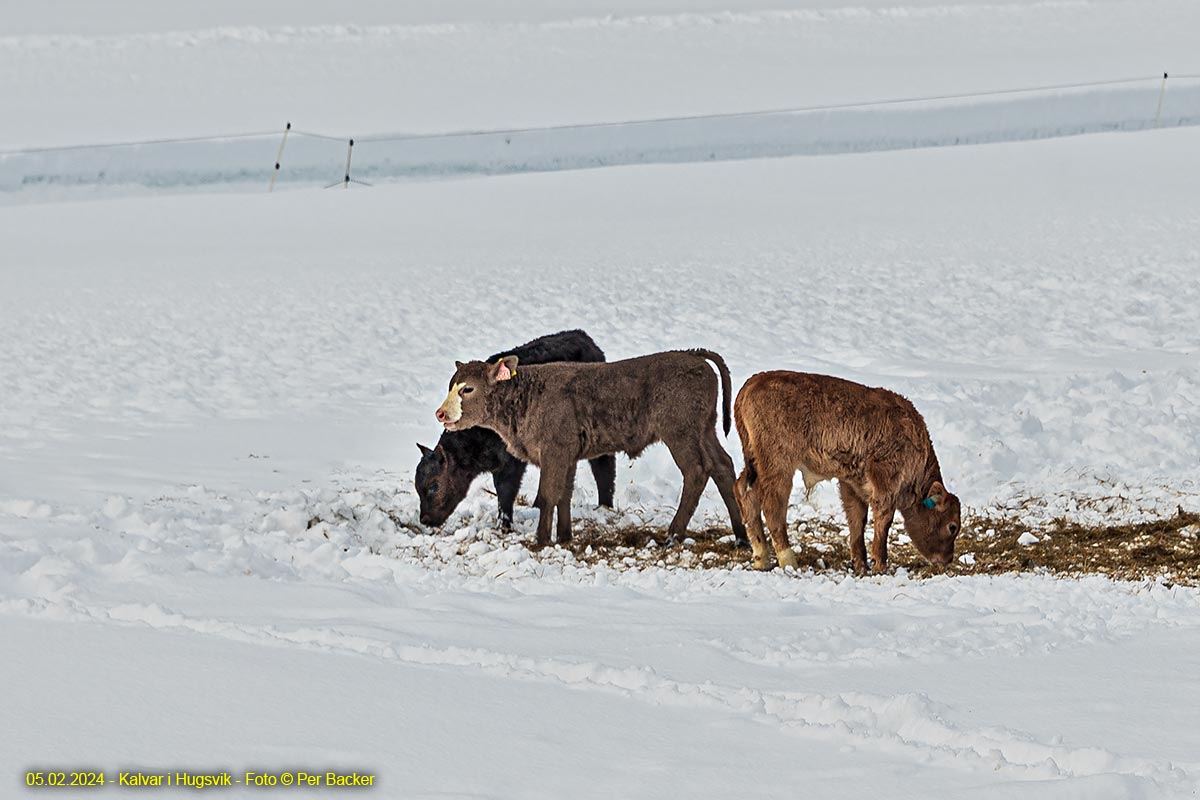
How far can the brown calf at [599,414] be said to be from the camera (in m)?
9.65

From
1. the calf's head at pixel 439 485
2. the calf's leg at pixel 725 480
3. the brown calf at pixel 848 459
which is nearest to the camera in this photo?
the brown calf at pixel 848 459

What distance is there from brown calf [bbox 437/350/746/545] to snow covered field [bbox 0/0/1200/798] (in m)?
0.73

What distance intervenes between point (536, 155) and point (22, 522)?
23.9 metres

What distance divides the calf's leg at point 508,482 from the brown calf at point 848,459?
2.18 m

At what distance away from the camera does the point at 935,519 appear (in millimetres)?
8773

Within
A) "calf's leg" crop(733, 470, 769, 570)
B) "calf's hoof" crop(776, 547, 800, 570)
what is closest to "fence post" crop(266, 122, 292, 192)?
"calf's leg" crop(733, 470, 769, 570)

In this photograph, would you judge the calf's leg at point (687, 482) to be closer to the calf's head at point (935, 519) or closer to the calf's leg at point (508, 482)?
the calf's leg at point (508, 482)

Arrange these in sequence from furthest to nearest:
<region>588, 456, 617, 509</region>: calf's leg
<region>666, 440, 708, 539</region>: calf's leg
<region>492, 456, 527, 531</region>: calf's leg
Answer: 1. <region>588, 456, 617, 509</region>: calf's leg
2. <region>492, 456, 527, 531</region>: calf's leg
3. <region>666, 440, 708, 539</region>: calf's leg

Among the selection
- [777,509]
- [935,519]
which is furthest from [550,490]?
[935,519]

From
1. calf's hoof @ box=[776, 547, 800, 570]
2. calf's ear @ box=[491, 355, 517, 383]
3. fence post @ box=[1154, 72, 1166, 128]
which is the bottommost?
calf's hoof @ box=[776, 547, 800, 570]

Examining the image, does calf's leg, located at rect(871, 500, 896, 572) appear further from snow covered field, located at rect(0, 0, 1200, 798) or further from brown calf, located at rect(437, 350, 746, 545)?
brown calf, located at rect(437, 350, 746, 545)

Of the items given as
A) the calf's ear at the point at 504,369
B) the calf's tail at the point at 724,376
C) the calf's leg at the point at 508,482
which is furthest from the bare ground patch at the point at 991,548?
the calf's ear at the point at 504,369

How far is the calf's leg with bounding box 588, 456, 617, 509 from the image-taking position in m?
10.9

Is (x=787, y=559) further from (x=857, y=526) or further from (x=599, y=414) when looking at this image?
(x=599, y=414)
